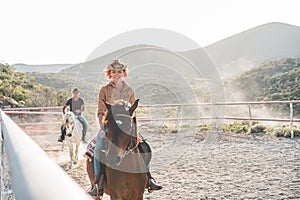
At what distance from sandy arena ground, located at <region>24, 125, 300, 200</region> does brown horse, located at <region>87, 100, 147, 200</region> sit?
195 cm

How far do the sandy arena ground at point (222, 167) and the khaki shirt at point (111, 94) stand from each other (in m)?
2.25

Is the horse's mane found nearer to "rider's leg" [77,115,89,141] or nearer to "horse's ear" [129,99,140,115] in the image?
"horse's ear" [129,99,140,115]

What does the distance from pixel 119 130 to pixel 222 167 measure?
4.96 metres

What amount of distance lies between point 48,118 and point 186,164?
848 centimetres

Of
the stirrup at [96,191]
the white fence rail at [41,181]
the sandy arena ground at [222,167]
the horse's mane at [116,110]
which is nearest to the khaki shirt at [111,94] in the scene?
the horse's mane at [116,110]

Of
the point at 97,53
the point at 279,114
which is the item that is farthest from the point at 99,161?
the point at 279,114

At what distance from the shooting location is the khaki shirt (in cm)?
441

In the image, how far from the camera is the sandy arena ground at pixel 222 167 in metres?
6.26

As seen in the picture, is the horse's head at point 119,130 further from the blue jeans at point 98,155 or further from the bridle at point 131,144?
the blue jeans at point 98,155

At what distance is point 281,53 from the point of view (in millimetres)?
73125

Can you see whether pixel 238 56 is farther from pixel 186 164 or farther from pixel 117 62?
pixel 117 62

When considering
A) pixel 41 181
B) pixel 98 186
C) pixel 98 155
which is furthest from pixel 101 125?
pixel 41 181

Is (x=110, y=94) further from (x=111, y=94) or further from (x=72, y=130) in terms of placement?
(x=72, y=130)

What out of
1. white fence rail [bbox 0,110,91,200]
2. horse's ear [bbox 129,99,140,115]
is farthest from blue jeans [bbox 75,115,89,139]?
white fence rail [bbox 0,110,91,200]
